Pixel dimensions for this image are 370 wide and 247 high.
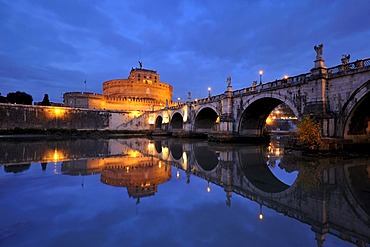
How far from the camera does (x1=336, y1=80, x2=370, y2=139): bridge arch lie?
46.1 ft

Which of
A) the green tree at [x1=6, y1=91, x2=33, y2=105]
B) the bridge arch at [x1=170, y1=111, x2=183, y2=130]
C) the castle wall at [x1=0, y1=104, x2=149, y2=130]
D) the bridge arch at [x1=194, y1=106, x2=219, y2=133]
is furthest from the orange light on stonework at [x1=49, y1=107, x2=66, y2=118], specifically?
the bridge arch at [x1=194, y1=106, x2=219, y2=133]

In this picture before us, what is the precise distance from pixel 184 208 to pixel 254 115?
73.7 feet

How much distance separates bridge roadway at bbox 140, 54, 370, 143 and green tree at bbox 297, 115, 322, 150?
4.94ft

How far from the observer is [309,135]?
46.3ft

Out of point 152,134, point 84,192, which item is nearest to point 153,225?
point 84,192

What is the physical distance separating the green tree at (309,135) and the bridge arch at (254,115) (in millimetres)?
8143

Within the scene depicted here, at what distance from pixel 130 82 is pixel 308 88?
62.6 meters

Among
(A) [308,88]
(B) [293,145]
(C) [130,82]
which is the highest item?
(C) [130,82]

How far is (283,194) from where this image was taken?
673 cm

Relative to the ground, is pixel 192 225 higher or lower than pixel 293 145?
lower

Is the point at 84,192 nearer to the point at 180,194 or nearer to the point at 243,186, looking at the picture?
the point at 180,194

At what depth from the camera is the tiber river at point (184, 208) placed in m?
4.03

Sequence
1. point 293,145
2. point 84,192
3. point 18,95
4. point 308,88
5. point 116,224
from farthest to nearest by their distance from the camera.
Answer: point 18,95 → point 308,88 → point 293,145 → point 84,192 → point 116,224

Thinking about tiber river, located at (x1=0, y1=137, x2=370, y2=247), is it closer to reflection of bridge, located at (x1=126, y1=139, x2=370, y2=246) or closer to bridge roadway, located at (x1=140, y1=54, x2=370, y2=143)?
reflection of bridge, located at (x1=126, y1=139, x2=370, y2=246)
